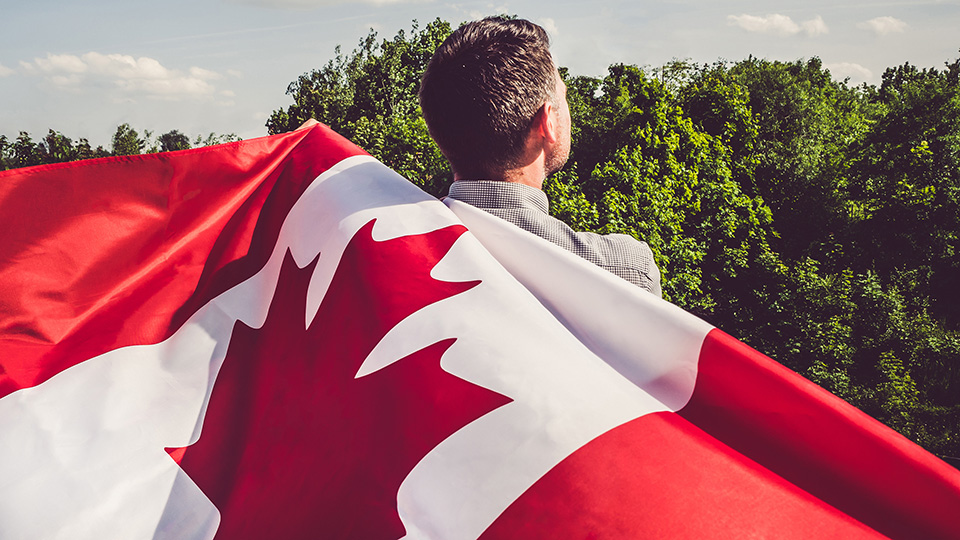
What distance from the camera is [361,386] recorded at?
1.90 m

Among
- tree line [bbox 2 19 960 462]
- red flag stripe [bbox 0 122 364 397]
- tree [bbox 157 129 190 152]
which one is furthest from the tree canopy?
tree [bbox 157 129 190 152]

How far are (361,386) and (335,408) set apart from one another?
0.35 feet

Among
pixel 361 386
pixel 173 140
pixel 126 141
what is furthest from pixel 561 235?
pixel 173 140

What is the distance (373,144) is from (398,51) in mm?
9398

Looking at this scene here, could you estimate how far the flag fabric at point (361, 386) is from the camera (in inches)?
61.1

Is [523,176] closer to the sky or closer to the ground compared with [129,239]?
closer to the sky

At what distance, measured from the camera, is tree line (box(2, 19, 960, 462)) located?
62.5 ft

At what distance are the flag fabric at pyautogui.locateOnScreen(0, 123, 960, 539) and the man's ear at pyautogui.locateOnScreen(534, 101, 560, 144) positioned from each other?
340 mm

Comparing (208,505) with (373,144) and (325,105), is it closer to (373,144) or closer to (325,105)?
(373,144)

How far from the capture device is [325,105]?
34.3 metres

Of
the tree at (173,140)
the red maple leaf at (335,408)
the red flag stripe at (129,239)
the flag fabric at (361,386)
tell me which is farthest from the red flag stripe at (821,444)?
the tree at (173,140)

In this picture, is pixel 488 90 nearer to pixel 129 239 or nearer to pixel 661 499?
pixel 661 499

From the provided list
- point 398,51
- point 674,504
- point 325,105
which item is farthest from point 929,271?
point 674,504

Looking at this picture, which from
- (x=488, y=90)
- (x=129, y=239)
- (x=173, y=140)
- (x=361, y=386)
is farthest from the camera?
(x=173, y=140)
